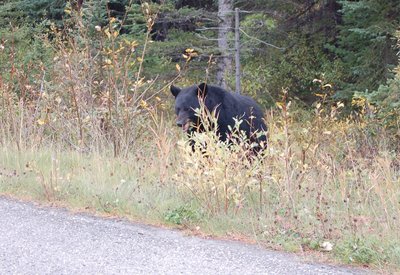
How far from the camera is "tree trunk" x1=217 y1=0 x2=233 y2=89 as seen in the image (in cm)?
1609

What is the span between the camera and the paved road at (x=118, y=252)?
420 cm

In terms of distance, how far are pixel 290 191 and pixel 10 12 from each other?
55.9 ft

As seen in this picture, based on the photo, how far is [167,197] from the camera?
19.5ft

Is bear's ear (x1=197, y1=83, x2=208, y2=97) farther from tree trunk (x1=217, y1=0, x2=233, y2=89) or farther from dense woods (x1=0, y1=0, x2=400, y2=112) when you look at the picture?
tree trunk (x1=217, y1=0, x2=233, y2=89)

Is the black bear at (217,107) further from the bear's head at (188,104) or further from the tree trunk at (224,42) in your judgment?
the tree trunk at (224,42)

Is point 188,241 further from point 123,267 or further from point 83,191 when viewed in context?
point 83,191

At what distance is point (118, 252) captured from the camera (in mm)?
4574

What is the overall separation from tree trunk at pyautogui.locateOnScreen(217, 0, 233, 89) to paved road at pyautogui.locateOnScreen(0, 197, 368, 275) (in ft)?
36.1

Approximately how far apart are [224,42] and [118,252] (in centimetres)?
1252

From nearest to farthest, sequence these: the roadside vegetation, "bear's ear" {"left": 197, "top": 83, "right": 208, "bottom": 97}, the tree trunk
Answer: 1. the roadside vegetation
2. "bear's ear" {"left": 197, "top": 83, "right": 208, "bottom": 97}
3. the tree trunk

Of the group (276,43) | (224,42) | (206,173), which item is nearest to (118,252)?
(206,173)

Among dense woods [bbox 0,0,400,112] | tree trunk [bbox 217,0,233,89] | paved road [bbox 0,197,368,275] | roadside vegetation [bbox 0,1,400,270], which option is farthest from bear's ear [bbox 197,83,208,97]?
tree trunk [bbox 217,0,233,89]

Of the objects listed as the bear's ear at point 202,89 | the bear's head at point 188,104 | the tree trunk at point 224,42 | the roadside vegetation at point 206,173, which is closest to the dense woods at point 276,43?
the tree trunk at point 224,42

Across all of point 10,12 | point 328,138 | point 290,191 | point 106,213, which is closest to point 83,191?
point 106,213
